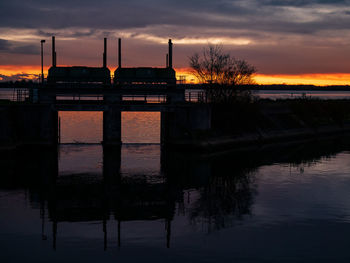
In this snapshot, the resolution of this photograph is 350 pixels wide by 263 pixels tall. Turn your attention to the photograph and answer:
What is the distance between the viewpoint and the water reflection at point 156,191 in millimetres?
23219

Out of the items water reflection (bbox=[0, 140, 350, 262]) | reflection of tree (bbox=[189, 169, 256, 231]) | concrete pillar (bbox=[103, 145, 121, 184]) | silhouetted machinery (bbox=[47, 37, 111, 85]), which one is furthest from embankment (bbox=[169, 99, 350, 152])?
silhouetted machinery (bbox=[47, 37, 111, 85])

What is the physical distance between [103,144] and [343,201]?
99.0 feet

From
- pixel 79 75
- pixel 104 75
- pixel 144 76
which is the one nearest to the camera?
pixel 79 75

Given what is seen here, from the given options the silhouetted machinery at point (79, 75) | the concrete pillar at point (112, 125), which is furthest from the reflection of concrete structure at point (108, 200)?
the silhouetted machinery at point (79, 75)

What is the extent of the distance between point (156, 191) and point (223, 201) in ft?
16.1

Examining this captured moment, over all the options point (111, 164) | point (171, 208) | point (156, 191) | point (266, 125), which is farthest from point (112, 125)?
point (266, 125)

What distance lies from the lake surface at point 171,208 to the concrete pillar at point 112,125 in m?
4.78

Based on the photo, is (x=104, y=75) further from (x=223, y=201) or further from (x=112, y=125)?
(x=223, y=201)

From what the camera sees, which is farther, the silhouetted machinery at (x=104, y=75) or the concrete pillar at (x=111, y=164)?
the silhouetted machinery at (x=104, y=75)

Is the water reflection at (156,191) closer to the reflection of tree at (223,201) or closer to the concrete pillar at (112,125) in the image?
the reflection of tree at (223,201)

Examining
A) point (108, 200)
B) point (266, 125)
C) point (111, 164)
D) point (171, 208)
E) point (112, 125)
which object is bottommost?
point (171, 208)

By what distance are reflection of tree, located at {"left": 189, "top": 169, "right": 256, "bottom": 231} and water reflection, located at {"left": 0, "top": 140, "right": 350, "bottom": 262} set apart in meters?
0.06

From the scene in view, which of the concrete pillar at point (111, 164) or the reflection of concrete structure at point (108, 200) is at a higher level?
the concrete pillar at point (111, 164)

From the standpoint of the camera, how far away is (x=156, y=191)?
3159cm
